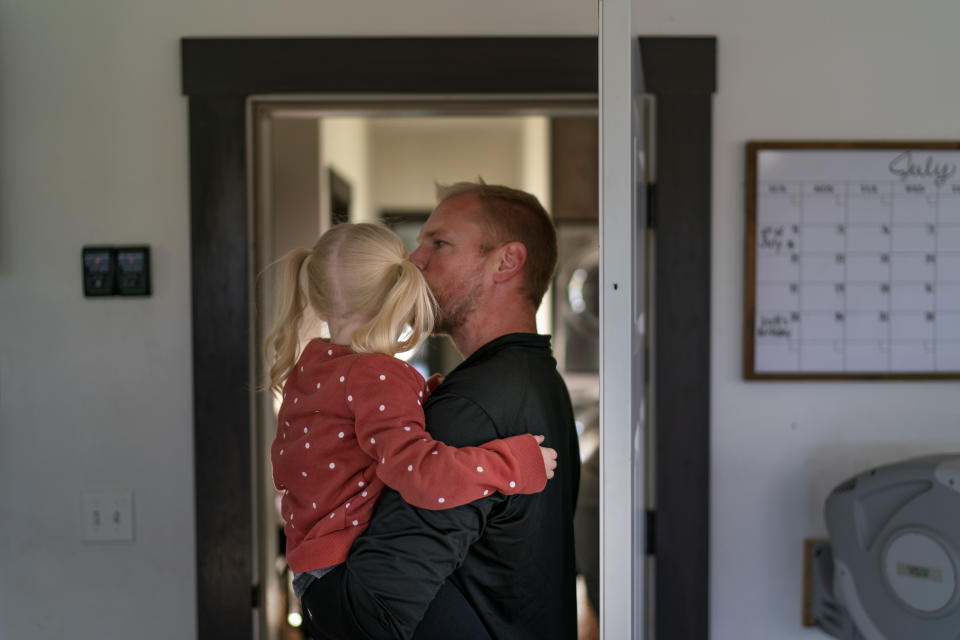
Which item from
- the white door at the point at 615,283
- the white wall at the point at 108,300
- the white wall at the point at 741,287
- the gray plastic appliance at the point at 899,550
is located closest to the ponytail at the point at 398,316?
the white door at the point at 615,283

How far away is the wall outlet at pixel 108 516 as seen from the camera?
1.96 metres

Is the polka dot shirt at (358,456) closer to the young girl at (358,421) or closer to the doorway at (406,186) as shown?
the young girl at (358,421)

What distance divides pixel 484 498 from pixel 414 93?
1.06 m

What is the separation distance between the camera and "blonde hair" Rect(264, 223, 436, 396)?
1.36 m

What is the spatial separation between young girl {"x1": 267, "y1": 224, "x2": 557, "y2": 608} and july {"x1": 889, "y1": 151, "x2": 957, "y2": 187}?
1.24 metres

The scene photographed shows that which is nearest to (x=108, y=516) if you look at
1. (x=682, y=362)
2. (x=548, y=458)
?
(x=548, y=458)

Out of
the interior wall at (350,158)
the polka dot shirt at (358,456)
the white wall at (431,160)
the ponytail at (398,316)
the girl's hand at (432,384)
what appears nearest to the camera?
the polka dot shirt at (358,456)

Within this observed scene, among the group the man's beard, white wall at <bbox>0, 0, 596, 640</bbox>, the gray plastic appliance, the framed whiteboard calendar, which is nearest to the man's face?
the man's beard

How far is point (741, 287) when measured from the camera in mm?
1964

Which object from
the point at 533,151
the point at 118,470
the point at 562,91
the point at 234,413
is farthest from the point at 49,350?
the point at 533,151

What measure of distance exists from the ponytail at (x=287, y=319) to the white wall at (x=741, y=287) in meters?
1.02

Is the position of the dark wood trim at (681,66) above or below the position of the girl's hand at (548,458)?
above

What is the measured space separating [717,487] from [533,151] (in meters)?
3.55

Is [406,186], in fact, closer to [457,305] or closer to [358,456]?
[457,305]
